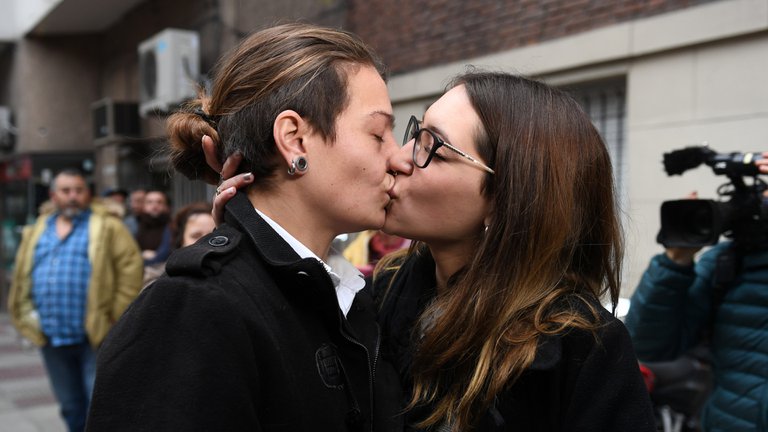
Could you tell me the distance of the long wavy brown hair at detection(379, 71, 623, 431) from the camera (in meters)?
1.62

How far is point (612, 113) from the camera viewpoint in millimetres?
5598

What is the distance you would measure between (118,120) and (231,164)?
441 inches

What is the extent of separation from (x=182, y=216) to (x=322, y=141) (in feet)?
10.8

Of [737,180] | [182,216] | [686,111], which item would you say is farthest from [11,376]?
[737,180]

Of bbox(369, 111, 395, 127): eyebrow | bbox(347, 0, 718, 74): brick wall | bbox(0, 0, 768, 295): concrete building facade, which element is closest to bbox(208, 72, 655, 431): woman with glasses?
bbox(369, 111, 395, 127): eyebrow

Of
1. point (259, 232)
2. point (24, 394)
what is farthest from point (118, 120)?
point (259, 232)

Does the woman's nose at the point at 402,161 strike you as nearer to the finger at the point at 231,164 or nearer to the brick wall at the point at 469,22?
the finger at the point at 231,164

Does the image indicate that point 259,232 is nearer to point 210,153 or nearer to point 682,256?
point 210,153

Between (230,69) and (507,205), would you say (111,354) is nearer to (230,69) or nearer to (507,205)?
(230,69)

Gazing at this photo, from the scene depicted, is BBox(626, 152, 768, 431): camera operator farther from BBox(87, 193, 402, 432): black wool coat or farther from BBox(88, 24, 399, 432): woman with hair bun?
BBox(87, 193, 402, 432): black wool coat

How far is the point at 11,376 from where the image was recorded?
8281mm

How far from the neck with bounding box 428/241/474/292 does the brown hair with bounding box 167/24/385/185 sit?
54 centimetres

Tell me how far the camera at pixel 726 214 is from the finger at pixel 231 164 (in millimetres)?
1805

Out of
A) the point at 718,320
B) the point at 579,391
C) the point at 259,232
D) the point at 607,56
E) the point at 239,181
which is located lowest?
the point at 718,320
